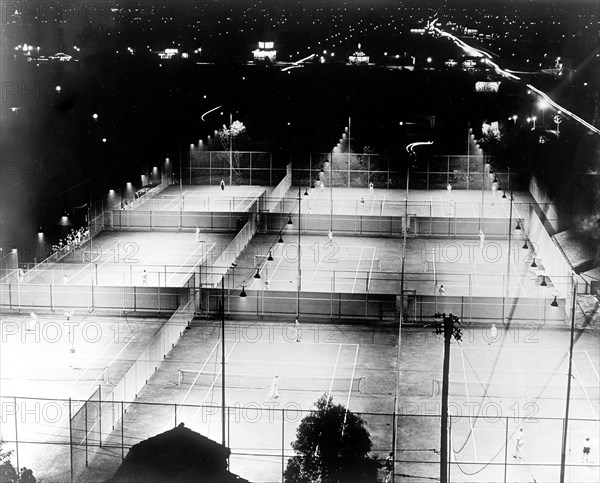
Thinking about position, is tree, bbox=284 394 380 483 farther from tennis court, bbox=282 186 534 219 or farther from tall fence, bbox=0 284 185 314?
tennis court, bbox=282 186 534 219

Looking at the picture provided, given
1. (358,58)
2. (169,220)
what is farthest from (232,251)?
(358,58)

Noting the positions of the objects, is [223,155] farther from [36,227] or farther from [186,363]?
[186,363]

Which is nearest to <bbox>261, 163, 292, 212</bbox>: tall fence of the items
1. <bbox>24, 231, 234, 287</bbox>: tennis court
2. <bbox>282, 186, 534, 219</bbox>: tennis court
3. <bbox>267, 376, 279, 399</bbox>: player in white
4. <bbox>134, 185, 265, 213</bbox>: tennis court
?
<bbox>282, 186, 534, 219</bbox>: tennis court

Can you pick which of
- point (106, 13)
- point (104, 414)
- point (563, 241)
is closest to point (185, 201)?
point (563, 241)

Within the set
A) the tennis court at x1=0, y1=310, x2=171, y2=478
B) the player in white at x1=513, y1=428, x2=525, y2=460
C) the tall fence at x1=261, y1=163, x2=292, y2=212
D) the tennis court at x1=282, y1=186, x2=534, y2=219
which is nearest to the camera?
the player in white at x1=513, y1=428, x2=525, y2=460

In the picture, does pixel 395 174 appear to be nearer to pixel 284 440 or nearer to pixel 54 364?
pixel 54 364
